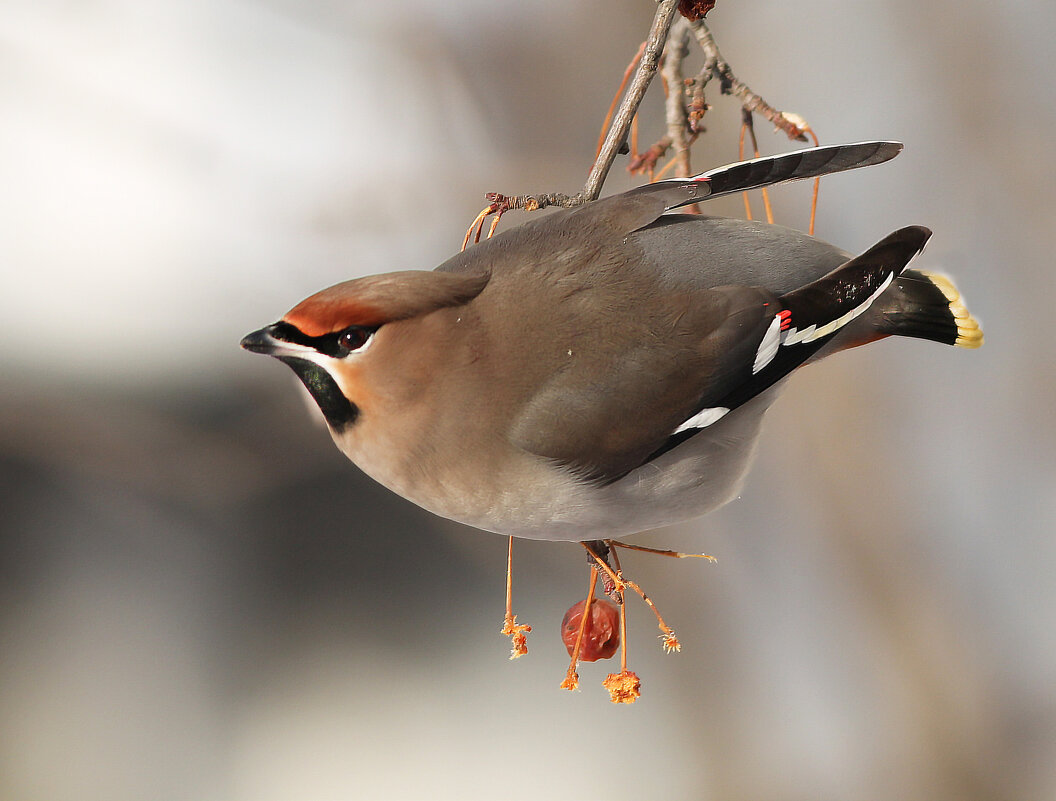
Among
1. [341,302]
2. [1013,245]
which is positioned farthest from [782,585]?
[341,302]

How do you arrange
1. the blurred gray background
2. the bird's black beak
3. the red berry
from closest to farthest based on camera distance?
the bird's black beak → the red berry → the blurred gray background

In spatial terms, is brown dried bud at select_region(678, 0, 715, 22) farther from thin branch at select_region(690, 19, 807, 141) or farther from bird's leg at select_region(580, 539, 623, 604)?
bird's leg at select_region(580, 539, 623, 604)

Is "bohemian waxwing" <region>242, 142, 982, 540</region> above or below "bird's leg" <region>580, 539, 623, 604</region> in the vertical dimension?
above

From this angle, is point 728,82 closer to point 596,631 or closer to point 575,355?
point 575,355

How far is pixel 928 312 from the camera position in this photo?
1.55 metres

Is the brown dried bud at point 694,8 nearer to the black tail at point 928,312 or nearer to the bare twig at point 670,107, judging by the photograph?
the bare twig at point 670,107

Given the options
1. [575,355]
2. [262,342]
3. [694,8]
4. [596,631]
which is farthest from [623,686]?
[694,8]

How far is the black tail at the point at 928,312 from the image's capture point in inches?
60.1

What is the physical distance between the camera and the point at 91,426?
325cm

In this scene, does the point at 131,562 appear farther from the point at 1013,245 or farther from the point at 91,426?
the point at 1013,245

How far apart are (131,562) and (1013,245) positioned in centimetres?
320

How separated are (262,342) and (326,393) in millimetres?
126

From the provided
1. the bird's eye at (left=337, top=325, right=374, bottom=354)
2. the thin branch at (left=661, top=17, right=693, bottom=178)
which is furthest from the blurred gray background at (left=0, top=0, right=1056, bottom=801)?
the bird's eye at (left=337, top=325, right=374, bottom=354)

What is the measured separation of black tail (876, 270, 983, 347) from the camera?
5.01ft
